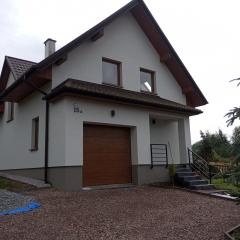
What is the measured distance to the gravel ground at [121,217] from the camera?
534 centimetres

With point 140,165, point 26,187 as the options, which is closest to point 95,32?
point 140,165

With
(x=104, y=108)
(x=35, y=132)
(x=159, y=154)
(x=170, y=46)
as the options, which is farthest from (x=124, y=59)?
(x=35, y=132)

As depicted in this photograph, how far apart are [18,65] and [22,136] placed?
441 cm

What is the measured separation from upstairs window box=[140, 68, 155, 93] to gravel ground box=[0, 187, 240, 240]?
6344mm

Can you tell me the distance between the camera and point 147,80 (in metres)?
14.7

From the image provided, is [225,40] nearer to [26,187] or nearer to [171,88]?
[171,88]

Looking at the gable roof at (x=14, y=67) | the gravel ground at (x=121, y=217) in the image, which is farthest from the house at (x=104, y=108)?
the gravel ground at (x=121, y=217)

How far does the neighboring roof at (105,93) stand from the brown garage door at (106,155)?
1304 millimetres

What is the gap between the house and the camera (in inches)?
417

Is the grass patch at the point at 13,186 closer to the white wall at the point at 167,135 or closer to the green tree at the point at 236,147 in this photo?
the white wall at the point at 167,135

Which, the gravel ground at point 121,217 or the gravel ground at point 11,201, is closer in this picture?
the gravel ground at point 121,217

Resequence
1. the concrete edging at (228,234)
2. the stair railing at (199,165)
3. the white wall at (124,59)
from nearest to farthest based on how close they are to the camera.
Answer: the concrete edging at (228,234) < the white wall at (124,59) < the stair railing at (199,165)

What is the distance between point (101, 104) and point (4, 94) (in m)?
4.90

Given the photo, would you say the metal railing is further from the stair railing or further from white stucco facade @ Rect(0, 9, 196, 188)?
the stair railing
